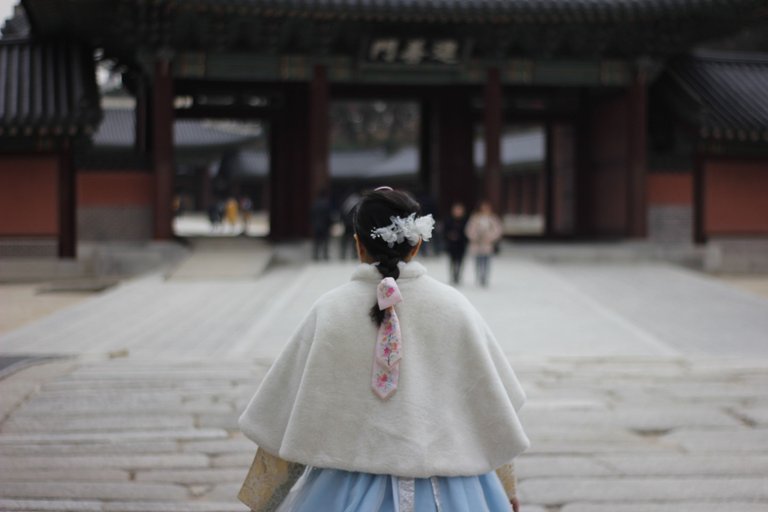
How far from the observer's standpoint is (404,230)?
259 cm

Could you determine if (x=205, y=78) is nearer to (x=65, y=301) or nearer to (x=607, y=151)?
(x=65, y=301)

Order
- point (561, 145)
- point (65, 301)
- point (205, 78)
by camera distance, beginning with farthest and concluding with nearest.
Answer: point (561, 145) → point (205, 78) → point (65, 301)

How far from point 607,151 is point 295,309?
1024 centimetres

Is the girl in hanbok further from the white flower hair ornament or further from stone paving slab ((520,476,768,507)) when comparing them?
stone paving slab ((520,476,768,507))

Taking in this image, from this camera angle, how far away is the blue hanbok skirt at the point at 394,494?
102 inches

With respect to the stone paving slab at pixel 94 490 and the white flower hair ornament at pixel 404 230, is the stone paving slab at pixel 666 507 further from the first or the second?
the white flower hair ornament at pixel 404 230

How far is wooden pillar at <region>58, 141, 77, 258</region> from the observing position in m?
16.8

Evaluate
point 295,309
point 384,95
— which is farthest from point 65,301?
point 384,95

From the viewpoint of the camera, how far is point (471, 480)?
8.82ft

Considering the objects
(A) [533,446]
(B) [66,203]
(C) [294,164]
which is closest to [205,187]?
(C) [294,164]

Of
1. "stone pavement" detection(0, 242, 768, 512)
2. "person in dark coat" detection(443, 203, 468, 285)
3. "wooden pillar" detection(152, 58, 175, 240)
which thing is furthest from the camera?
"wooden pillar" detection(152, 58, 175, 240)

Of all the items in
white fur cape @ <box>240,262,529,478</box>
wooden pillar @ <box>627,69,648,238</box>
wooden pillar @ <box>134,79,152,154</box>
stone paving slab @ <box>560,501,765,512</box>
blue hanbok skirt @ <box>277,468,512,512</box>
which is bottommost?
stone paving slab @ <box>560,501,765,512</box>

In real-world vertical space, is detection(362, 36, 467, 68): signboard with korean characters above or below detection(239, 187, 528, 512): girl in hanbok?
above

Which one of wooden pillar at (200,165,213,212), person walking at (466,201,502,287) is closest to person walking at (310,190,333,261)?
person walking at (466,201,502,287)
